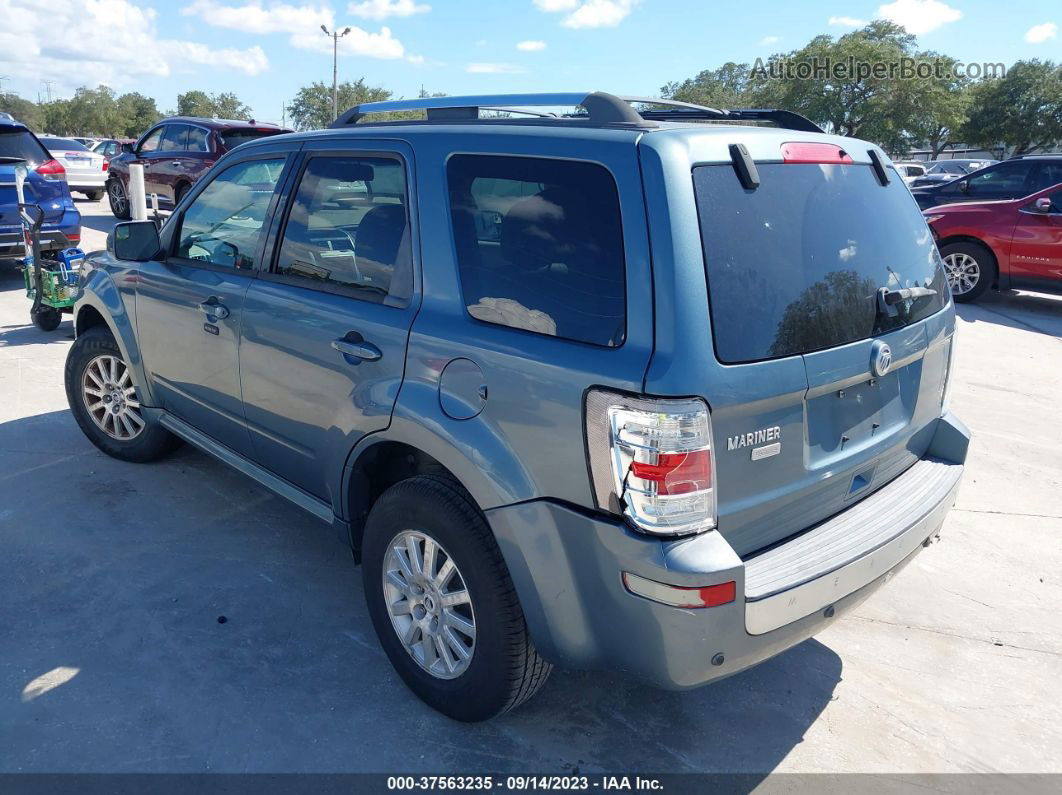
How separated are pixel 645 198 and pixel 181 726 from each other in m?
2.23

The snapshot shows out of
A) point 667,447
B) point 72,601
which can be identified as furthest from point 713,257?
point 72,601

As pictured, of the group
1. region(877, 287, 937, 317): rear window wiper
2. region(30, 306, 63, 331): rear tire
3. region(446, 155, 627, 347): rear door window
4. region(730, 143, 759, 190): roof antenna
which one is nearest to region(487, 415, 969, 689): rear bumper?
region(446, 155, 627, 347): rear door window

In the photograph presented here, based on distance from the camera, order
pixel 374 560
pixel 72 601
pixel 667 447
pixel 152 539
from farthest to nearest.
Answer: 1. pixel 152 539
2. pixel 72 601
3. pixel 374 560
4. pixel 667 447

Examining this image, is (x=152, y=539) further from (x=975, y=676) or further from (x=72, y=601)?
(x=975, y=676)

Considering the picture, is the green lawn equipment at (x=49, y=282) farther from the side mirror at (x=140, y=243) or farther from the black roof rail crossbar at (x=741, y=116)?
the black roof rail crossbar at (x=741, y=116)

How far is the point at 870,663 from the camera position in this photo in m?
3.23

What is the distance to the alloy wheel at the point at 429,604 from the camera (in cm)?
264

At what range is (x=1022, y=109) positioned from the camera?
150 feet

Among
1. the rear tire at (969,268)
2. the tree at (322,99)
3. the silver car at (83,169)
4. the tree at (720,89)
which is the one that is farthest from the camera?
the tree at (322,99)

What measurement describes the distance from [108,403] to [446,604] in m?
3.04

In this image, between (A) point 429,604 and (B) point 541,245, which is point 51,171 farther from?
(B) point 541,245

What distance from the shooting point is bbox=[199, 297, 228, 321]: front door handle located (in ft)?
11.6

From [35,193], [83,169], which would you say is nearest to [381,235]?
[35,193]

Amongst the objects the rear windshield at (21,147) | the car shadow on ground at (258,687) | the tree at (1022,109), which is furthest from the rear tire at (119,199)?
the tree at (1022,109)
